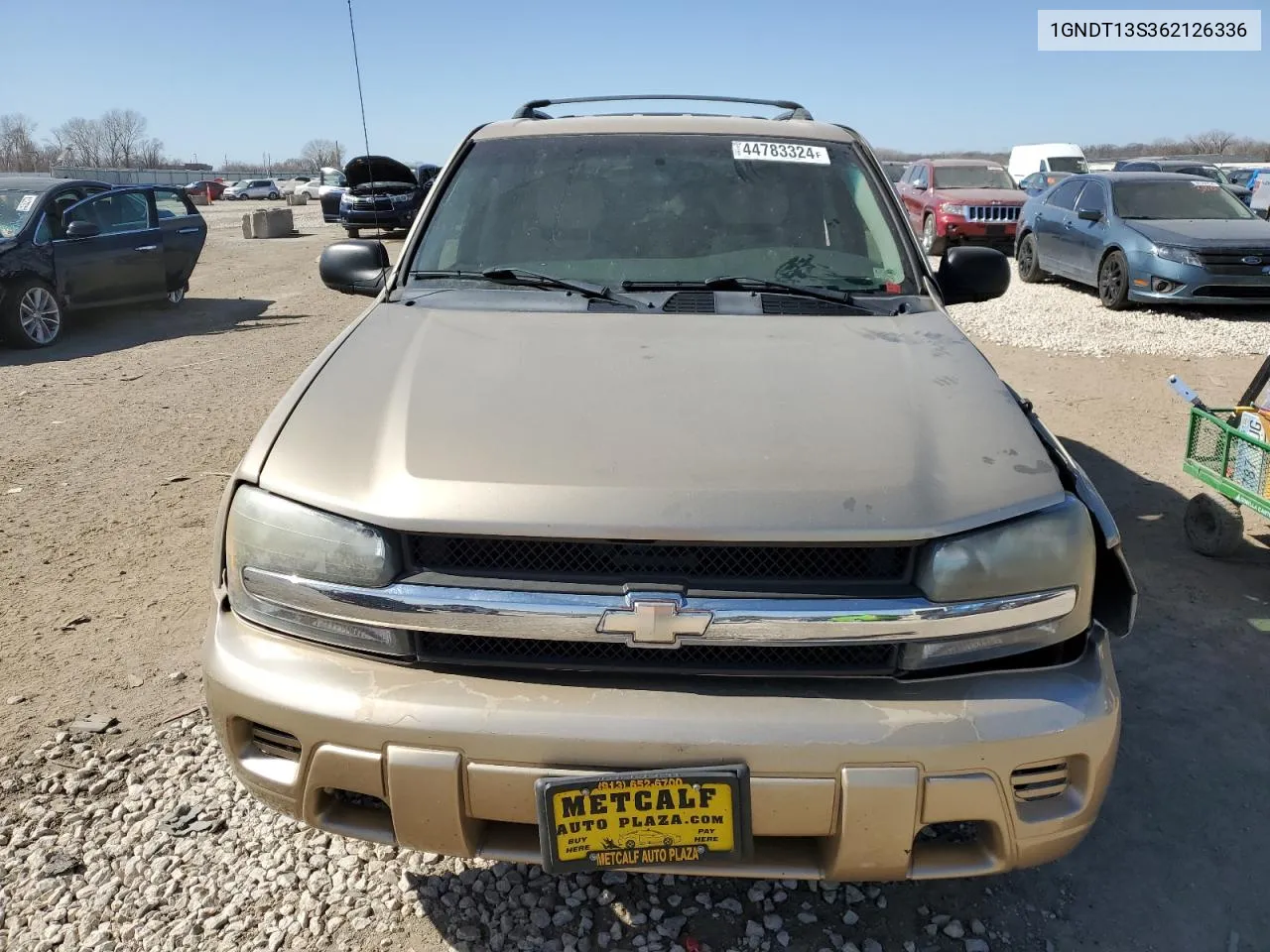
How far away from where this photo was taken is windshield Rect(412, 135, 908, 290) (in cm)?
311

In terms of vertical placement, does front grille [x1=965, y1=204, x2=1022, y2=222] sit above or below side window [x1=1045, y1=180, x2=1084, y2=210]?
below

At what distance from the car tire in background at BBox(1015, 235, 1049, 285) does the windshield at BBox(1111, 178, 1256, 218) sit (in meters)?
1.85

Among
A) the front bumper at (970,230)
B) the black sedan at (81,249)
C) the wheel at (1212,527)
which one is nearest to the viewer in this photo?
the wheel at (1212,527)

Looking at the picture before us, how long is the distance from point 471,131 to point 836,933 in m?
2.87

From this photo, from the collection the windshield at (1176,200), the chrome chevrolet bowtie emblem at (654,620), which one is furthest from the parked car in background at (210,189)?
the chrome chevrolet bowtie emblem at (654,620)

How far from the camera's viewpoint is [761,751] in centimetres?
182

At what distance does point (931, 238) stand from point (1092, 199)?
517 centimetres

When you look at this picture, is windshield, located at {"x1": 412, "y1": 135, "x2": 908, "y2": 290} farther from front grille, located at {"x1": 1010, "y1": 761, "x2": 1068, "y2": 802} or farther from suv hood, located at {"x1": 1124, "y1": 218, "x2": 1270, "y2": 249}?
suv hood, located at {"x1": 1124, "y1": 218, "x2": 1270, "y2": 249}

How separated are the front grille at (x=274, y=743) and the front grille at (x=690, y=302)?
1.54 meters

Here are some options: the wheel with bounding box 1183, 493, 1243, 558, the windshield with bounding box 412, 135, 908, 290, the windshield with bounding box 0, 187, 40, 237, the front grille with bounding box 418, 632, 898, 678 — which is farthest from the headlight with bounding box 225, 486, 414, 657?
the windshield with bounding box 0, 187, 40, 237

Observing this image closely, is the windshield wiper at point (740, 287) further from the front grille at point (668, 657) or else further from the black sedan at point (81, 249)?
the black sedan at point (81, 249)

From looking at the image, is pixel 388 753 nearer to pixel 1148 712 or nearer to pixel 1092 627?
pixel 1092 627

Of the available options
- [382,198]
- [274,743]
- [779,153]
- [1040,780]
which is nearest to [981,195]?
[382,198]

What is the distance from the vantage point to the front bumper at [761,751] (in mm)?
1825
